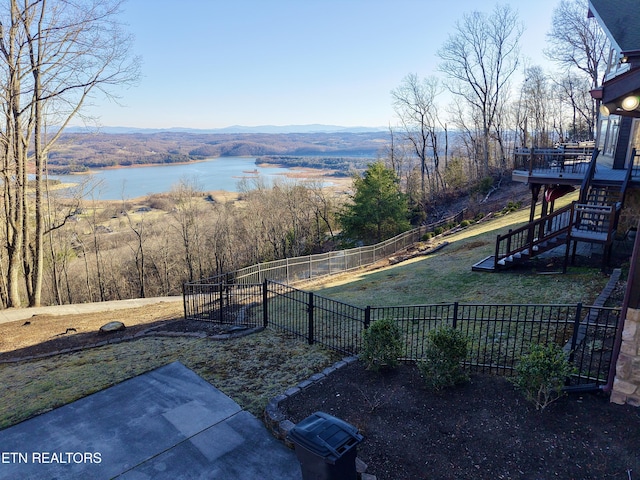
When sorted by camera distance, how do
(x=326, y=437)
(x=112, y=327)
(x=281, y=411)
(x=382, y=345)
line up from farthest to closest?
(x=112, y=327), (x=382, y=345), (x=281, y=411), (x=326, y=437)

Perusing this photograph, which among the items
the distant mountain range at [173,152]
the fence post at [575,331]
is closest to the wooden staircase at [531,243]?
the fence post at [575,331]

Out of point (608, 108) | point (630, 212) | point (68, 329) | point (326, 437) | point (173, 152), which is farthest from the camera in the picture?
point (173, 152)

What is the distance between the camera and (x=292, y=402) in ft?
17.5

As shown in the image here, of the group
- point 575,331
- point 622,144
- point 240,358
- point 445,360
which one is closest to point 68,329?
point 240,358

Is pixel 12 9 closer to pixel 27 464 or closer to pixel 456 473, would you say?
pixel 27 464

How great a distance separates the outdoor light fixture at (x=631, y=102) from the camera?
4.45 m

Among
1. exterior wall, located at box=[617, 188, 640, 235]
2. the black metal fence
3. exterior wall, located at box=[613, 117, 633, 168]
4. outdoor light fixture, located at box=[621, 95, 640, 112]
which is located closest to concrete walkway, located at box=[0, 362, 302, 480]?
the black metal fence

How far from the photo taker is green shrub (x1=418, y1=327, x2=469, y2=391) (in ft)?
17.2

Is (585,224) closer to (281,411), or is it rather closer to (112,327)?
(281,411)

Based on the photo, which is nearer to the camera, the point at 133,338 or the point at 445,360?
the point at 445,360

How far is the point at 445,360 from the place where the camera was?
17.3 ft

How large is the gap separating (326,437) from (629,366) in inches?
158

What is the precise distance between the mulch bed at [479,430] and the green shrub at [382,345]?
1.13ft

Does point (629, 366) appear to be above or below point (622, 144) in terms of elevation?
below
